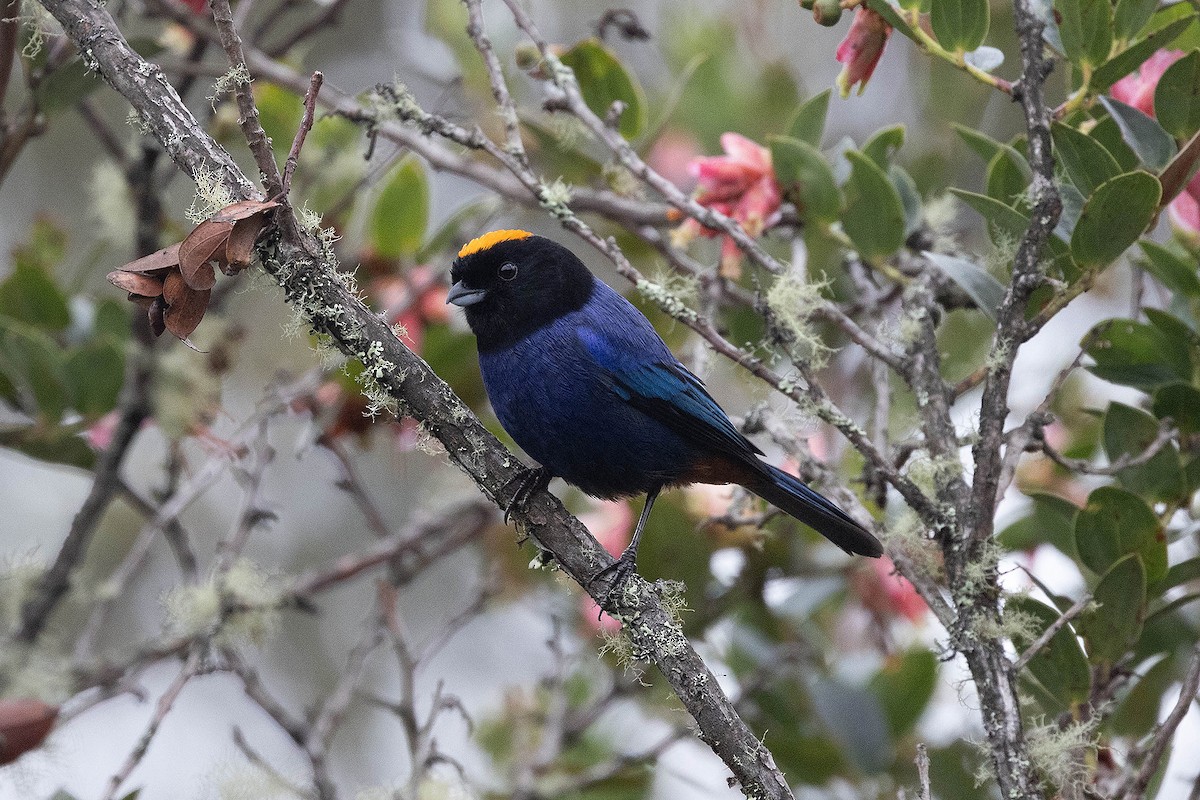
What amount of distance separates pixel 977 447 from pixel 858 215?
93 centimetres

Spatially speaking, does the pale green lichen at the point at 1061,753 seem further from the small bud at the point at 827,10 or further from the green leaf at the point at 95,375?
the green leaf at the point at 95,375

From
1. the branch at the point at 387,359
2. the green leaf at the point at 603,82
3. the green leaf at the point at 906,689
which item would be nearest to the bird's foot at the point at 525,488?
the branch at the point at 387,359

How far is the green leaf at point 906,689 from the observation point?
11.9 feet

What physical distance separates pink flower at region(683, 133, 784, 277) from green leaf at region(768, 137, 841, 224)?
0.05 meters

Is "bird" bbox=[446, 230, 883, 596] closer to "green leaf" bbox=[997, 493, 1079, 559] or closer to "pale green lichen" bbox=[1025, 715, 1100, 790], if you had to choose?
"green leaf" bbox=[997, 493, 1079, 559]

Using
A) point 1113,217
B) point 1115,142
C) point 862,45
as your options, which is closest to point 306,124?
point 862,45

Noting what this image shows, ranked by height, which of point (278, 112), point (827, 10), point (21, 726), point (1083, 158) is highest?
point (278, 112)

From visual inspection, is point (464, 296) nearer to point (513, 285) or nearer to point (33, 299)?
point (513, 285)

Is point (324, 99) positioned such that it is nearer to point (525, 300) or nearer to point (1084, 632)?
point (525, 300)

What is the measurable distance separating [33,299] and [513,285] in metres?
1.57

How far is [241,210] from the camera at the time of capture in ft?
6.86

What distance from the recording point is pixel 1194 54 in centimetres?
252

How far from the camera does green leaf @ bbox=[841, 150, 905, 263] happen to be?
3.03m

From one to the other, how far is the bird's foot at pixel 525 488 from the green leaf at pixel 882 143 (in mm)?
1268
